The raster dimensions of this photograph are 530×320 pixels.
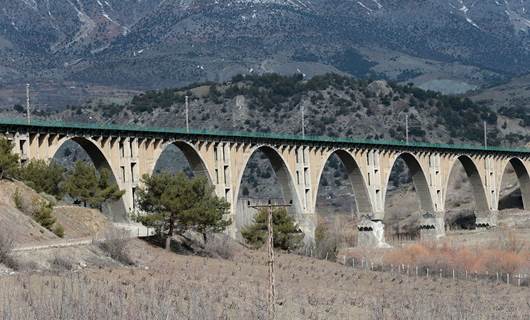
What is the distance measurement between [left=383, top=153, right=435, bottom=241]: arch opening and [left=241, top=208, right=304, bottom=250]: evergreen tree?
35.7m

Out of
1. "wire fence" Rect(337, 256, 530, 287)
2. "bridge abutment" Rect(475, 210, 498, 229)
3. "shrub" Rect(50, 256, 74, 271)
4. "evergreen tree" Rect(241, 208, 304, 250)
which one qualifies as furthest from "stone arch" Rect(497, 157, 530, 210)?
"shrub" Rect(50, 256, 74, 271)

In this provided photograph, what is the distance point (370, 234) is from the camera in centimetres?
11981

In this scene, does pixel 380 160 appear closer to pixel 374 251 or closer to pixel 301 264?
pixel 374 251

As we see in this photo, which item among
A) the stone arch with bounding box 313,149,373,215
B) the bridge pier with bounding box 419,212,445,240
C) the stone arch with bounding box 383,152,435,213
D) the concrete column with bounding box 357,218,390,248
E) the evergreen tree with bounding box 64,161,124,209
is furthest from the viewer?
the stone arch with bounding box 383,152,435,213

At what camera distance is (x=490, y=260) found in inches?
3703

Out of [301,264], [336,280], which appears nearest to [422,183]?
[301,264]

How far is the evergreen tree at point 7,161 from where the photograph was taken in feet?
242

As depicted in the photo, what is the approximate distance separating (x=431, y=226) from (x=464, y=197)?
4114 centimetres

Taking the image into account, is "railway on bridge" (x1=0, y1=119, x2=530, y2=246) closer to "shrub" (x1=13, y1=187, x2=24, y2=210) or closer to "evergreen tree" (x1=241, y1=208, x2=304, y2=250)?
"evergreen tree" (x1=241, y1=208, x2=304, y2=250)

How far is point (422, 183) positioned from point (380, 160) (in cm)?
798

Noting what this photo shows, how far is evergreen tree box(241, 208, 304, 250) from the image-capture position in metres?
91.6

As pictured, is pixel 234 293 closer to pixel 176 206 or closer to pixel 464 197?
pixel 176 206

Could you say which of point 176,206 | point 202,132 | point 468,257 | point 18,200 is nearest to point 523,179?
point 468,257

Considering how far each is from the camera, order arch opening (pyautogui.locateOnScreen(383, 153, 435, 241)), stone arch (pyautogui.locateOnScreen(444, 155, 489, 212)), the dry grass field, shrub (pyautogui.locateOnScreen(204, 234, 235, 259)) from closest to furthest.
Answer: the dry grass field < shrub (pyautogui.locateOnScreen(204, 234, 235, 259)) < arch opening (pyautogui.locateOnScreen(383, 153, 435, 241)) < stone arch (pyautogui.locateOnScreen(444, 155, 489, 212))
